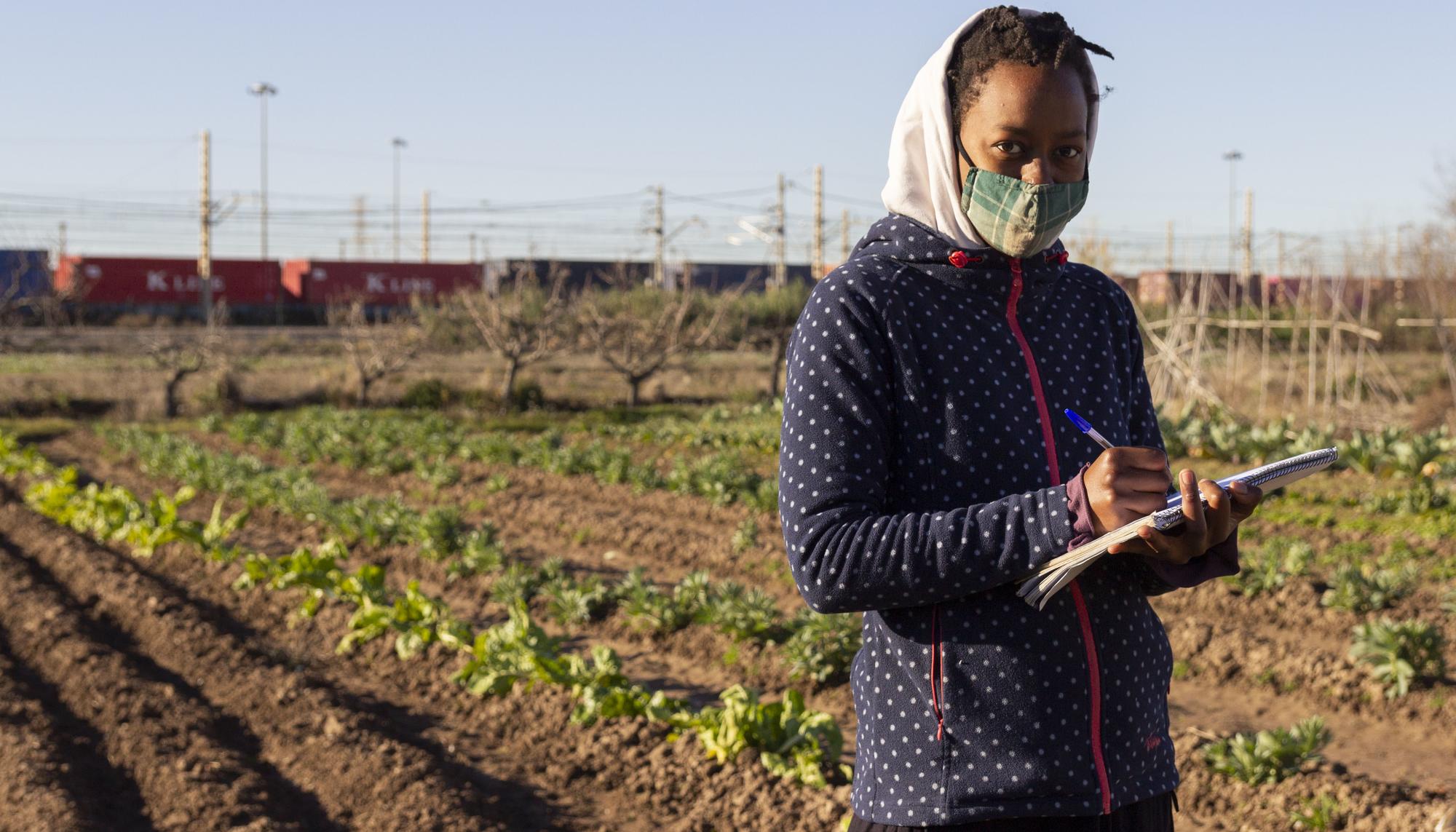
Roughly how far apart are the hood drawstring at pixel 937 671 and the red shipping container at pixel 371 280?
44706 millimetres

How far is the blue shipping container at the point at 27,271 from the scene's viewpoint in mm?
34281

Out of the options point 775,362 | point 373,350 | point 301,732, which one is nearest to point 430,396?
point 373,350

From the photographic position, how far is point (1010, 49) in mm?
1751

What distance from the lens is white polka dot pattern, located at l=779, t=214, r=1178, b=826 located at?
5.52 ft

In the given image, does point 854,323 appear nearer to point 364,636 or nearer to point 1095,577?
point 1095,577

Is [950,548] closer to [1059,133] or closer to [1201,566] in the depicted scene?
[1201,566]

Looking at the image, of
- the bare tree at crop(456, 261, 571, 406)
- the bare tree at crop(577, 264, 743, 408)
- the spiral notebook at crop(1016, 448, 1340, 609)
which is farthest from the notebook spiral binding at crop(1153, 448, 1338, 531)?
the bare tree at crop(577, 264, 743, 408)

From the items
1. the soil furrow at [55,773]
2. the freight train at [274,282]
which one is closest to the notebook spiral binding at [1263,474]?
the soil furrow at [55,773]

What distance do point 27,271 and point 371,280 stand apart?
40.5 feet

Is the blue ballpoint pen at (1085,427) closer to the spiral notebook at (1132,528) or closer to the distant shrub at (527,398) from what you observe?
the spiral notebook at (1132,528)

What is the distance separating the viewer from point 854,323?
1757 millimetres

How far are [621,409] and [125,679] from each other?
Answer: 52.0 feet

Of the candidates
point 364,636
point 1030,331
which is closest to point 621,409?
point 364,636

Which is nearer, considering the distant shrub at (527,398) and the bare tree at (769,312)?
the distant shrub at (527,398)
